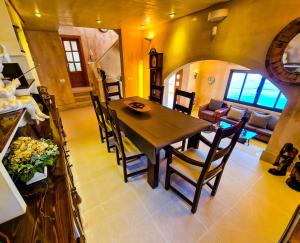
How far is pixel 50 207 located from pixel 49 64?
516 cm

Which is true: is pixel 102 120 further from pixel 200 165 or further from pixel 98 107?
pixel 200 165

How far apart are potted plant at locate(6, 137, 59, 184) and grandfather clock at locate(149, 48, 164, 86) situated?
3.93m

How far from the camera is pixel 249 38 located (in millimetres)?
2381

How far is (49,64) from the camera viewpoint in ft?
14.9

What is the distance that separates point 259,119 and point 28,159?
606 centimetres

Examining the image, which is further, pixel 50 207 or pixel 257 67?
pixel 257 67

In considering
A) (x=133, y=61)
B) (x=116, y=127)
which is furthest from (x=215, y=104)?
(x=116, y=127)

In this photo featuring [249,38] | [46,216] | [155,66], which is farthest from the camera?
[155,66]

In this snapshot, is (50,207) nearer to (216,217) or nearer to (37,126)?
(37,126)

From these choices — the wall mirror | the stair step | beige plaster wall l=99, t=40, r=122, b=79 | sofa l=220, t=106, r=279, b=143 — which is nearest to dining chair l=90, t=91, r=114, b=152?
the wall mirror

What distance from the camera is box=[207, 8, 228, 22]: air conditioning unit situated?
2547mm

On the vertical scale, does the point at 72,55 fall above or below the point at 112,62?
above

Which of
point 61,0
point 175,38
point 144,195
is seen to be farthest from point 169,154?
point 175,38

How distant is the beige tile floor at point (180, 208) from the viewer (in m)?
1.49
